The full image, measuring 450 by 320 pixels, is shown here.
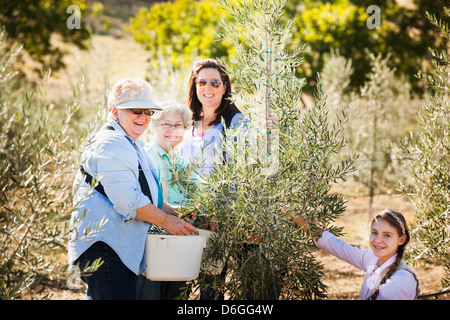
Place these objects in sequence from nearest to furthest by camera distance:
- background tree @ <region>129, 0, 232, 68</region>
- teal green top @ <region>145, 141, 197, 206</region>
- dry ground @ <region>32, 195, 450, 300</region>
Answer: teal green top @ <region>145, 141, 197, 206</region> → dry ground @ <region>32, 195, 450, 300</region> → background tree @ <region>129, 0, 232, 68</region>

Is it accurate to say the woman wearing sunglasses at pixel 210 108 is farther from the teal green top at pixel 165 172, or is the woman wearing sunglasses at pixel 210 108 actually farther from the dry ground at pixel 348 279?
the dry ground at pixel 348 279

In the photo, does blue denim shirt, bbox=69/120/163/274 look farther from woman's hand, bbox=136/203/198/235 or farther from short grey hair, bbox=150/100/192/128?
short grey hair, bbox=150/100/192/128

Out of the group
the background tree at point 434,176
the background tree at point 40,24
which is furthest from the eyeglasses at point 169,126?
the background tree at point 40,24

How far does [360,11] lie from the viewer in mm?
13414

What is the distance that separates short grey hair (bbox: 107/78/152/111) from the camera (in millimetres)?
3312

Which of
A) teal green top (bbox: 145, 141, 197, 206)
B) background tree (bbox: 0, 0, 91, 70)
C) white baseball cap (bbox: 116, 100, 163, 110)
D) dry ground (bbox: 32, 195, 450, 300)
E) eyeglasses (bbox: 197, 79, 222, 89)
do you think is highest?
background tree (bbox: 0, 0, 91, 70)

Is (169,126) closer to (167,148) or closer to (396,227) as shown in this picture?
(167,148)

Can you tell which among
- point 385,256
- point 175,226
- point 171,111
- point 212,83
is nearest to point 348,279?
point 385,256

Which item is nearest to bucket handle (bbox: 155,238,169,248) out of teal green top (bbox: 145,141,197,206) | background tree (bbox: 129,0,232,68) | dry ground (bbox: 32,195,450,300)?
teal green top (bbox: 145,141,197,206)

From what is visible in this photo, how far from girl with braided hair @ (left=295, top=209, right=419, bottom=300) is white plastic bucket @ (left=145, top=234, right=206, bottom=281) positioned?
0.69 m

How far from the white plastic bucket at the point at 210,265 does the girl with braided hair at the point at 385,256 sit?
1.85 ft

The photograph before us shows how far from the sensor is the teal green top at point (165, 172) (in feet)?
12.0

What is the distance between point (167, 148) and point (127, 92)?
2.12ft

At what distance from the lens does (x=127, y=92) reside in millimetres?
3312
